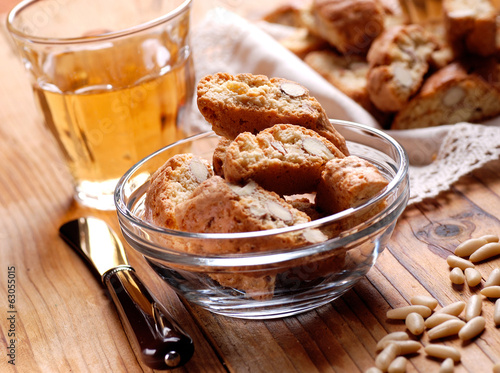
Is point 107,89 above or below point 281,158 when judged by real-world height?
below

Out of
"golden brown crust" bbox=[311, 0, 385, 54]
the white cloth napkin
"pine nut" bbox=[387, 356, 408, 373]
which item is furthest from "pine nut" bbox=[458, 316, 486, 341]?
"golden brown crust" bbox=[311, 0, 385, 54]

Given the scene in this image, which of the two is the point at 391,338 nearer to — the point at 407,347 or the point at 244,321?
the point at 407,347

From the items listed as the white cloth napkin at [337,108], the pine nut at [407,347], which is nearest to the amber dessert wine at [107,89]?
the white cloth napkin at [337,108]

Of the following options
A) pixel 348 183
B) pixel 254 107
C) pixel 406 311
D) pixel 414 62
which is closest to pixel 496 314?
pixel 406 311

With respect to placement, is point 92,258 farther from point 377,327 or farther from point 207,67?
point 207,67

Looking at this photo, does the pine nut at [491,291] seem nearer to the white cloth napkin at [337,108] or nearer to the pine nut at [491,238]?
the pine nut at [491,238]

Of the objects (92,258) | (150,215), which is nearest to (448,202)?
(150,215)
